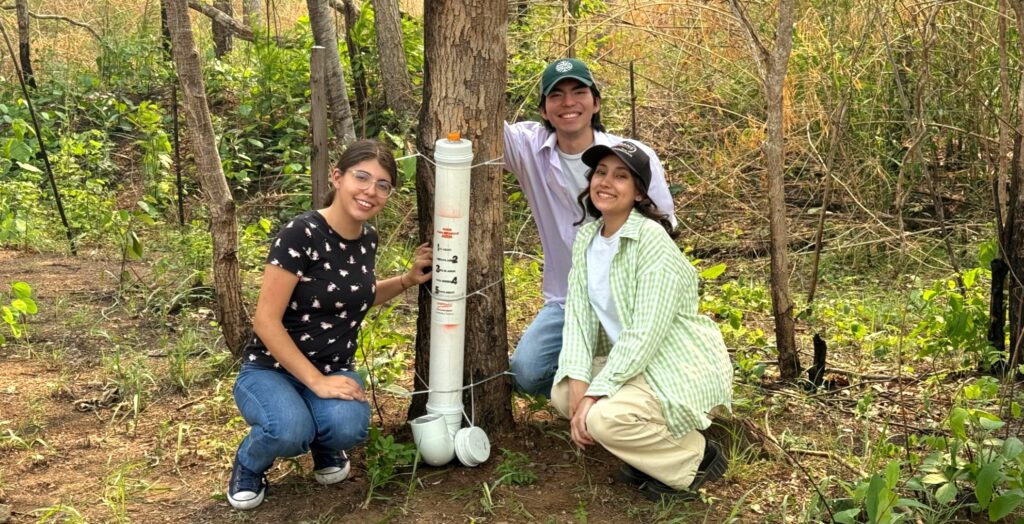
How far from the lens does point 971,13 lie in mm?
5582

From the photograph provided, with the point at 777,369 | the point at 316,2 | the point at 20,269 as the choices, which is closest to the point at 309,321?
the point at 777,369

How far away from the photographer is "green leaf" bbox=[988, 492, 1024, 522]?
250 centimetres

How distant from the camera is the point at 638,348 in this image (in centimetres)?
286

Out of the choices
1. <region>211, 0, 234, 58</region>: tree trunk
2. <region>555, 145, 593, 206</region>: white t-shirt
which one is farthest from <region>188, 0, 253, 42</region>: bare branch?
<region>555, 145, 593, 206</region>: white t-shirt

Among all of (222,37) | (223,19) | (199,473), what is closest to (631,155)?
(199,473)

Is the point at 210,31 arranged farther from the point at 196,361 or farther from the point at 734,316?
the point at 734,316

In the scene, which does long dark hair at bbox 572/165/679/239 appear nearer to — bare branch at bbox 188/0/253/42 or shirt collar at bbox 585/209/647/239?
shirt collar at bbox 585/209/647/239

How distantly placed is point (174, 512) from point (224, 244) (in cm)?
127

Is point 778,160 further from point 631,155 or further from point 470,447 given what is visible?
point 470,447

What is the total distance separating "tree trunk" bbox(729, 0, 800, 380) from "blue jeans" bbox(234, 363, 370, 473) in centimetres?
165

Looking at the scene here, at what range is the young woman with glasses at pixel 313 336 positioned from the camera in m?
2.90

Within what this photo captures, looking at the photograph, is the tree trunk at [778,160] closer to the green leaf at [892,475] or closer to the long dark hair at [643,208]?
the long dark hair at [643,208]

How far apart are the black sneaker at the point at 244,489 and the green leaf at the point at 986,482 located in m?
2.05

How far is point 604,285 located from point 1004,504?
125 cm
